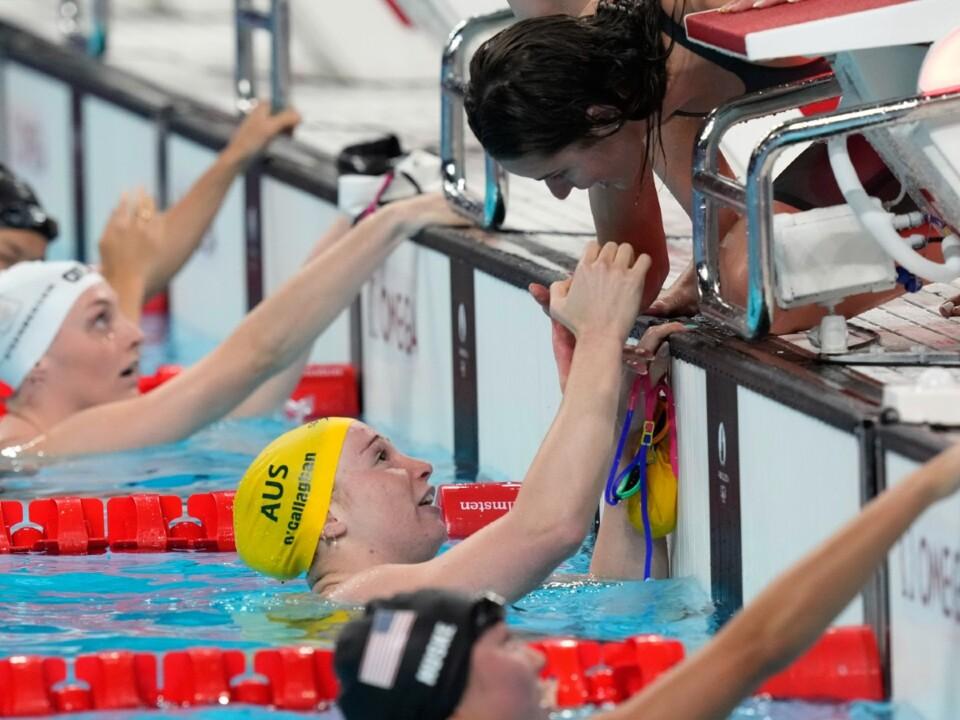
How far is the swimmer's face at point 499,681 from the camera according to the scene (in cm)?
224

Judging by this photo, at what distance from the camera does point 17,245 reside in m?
5.88

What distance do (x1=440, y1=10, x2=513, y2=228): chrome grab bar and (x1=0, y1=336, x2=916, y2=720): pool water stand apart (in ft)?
3.77

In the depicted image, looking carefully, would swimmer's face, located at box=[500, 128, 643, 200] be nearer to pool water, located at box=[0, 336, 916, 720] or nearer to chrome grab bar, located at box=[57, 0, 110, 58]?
pool water, located at box=[0, 336, 916, 720]

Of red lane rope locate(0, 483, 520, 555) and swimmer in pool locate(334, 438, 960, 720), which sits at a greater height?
swimmer in pool locate(334, 438, 960, 720)

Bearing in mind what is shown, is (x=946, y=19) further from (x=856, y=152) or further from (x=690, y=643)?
(x=690, y=643)

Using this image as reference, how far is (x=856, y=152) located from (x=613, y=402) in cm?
66

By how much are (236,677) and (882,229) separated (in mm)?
1155

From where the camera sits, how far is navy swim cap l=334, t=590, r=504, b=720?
2.22m

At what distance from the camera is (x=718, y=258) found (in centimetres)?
345

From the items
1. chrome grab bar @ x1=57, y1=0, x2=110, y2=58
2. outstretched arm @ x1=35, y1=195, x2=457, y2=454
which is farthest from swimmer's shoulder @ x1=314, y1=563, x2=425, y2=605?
chrome grab bar @ x1=57, y1=0, x2=110, y2=58

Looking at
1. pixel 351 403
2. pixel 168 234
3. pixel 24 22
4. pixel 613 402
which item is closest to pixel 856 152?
pixel 613 402

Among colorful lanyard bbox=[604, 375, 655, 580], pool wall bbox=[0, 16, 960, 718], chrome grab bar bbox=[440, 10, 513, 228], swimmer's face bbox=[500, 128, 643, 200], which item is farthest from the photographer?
chrome grab bar bbox=[440, 10, 513, 228]

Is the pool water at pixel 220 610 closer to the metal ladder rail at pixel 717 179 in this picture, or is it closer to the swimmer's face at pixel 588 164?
the metal ladder rail at pixel 717 179

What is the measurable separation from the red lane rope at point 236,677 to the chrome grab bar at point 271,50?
3.53m
